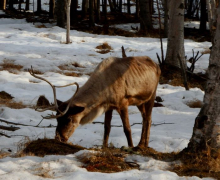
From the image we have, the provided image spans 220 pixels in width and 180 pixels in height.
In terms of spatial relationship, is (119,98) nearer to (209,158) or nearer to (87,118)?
(87,118)

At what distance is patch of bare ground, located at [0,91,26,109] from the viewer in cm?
966

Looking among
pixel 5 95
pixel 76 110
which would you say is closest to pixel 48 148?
pixel 76 110

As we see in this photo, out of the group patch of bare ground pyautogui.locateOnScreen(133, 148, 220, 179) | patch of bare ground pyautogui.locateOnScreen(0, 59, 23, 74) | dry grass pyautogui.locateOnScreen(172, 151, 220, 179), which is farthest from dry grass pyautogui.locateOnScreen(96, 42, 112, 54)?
dry grass pyautogui.locateOnScreen(172, 151, 220, 179)

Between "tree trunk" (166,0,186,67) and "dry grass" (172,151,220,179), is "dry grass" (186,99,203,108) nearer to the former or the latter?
"tree trunk" (166,0,186,67)

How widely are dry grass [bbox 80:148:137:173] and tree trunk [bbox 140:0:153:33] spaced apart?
693 inches

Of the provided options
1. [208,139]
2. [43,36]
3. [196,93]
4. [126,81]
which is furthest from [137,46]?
[208,139]

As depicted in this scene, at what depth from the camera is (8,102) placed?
32.6 feet

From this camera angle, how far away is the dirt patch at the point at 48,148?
18.7ft

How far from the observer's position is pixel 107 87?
Answer: 21.1ft

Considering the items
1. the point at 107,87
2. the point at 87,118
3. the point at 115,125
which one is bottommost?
the point at 115,125

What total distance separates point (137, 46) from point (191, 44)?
2.89 m

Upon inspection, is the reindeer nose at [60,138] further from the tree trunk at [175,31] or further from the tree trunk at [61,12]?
the tree trunk at [61,12]

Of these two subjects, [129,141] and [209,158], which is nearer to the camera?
[209,158]

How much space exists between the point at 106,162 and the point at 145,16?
18447mm
